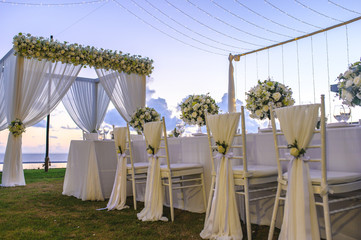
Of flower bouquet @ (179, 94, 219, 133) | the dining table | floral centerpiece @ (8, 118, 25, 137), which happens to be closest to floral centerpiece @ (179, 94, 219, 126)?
flower bouquet @ (179, 94, 219, 133)

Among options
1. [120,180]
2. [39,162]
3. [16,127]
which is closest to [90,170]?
[120,180]

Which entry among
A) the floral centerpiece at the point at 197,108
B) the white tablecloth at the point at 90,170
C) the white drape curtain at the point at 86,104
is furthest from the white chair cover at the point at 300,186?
the white drape curtain at the point at 86,104

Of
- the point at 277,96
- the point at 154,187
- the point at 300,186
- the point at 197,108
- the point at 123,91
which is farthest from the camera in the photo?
the point at 123,91

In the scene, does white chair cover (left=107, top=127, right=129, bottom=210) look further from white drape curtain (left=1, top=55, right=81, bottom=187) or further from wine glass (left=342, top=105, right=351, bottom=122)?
white drape curtain (left=1, top=55, right=81, bottom=187)

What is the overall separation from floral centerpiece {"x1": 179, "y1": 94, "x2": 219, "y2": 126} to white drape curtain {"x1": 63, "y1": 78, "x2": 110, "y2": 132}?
4903mm

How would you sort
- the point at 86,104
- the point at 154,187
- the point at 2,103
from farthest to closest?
the point at 86,104
the point at 2,103
the point at 154,187

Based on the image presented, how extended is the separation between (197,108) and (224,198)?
1.55 meters

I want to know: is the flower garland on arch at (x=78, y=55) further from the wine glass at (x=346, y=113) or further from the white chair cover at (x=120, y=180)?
the wine glass at (x=346, y=113)

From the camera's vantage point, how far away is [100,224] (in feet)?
10.8

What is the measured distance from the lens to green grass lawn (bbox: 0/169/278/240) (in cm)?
288

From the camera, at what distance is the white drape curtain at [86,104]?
8242 mm

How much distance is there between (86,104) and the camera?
8.49 m

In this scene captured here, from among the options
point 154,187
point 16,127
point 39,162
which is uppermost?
point 16,127

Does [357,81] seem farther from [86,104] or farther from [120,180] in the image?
[86,104]
